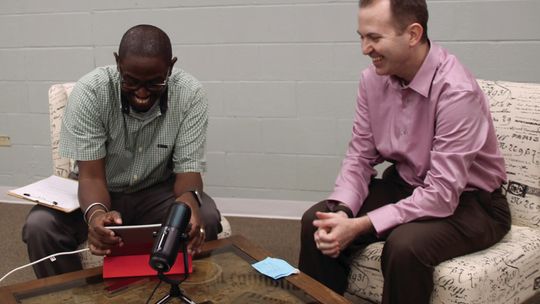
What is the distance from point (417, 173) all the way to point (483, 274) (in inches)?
16.2

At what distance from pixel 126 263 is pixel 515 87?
4.66 ft

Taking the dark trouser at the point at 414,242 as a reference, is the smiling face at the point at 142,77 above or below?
above

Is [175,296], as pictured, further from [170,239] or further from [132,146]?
[132,146]

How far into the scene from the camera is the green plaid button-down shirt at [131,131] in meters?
2.04

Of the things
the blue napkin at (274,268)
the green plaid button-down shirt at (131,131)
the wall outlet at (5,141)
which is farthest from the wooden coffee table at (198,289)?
the wall outlet at (5,141)

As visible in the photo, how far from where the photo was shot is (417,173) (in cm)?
197

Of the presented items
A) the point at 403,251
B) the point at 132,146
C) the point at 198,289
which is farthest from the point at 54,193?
the point at 403,251

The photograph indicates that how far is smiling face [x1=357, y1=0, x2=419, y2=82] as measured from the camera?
1809 millimetres

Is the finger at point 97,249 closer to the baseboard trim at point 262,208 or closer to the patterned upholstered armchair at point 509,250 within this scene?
the patterned upholstered armchair at point 509,250

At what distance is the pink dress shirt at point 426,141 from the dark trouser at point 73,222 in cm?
57

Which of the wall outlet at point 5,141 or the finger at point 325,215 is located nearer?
the finger at point 325,215

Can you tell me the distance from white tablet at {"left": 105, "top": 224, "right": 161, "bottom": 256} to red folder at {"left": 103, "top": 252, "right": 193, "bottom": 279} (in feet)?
0.05

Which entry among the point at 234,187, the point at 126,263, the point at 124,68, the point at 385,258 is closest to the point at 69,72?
the point at 234,187

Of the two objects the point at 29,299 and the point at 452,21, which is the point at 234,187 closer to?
the point at 452,21
